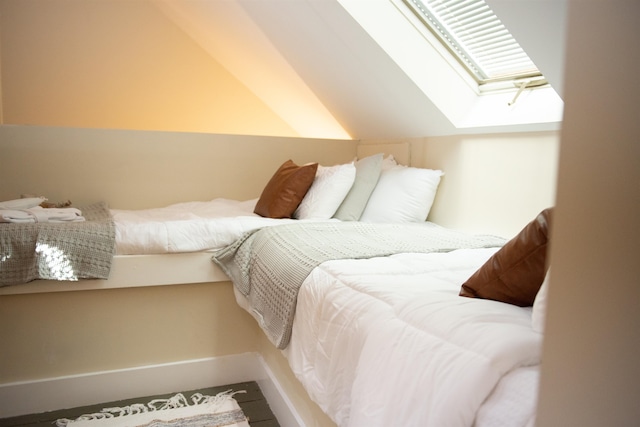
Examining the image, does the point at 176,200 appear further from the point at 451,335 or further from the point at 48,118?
the point at 451,335

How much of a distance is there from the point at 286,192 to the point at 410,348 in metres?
1.78

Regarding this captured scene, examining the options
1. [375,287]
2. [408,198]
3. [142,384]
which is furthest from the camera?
[408,198]

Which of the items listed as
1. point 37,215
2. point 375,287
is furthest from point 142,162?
point 375,287

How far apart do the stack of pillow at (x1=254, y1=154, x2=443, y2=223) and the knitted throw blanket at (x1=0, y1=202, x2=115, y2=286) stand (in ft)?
2.88

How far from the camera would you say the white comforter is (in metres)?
0.91

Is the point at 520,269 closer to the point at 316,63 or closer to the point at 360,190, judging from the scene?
the point at 360,190

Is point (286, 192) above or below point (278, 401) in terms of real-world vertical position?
above

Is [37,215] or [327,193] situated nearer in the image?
[37,215]

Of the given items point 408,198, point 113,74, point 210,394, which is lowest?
point 210,394

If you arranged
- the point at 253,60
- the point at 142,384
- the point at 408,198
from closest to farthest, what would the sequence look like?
1. the point at 142,384
2. the point at 408,198
3. the point at 253,60

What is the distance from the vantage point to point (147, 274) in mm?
2299

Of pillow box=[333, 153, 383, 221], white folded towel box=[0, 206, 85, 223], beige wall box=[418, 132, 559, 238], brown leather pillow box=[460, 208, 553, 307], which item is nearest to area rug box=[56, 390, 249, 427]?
white folded towel box=[0, 206, 85, 223]

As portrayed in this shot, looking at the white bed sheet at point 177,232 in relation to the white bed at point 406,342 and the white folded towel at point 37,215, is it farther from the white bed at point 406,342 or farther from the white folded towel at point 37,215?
the white bed at point 406,342

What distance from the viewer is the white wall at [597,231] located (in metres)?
0.32
